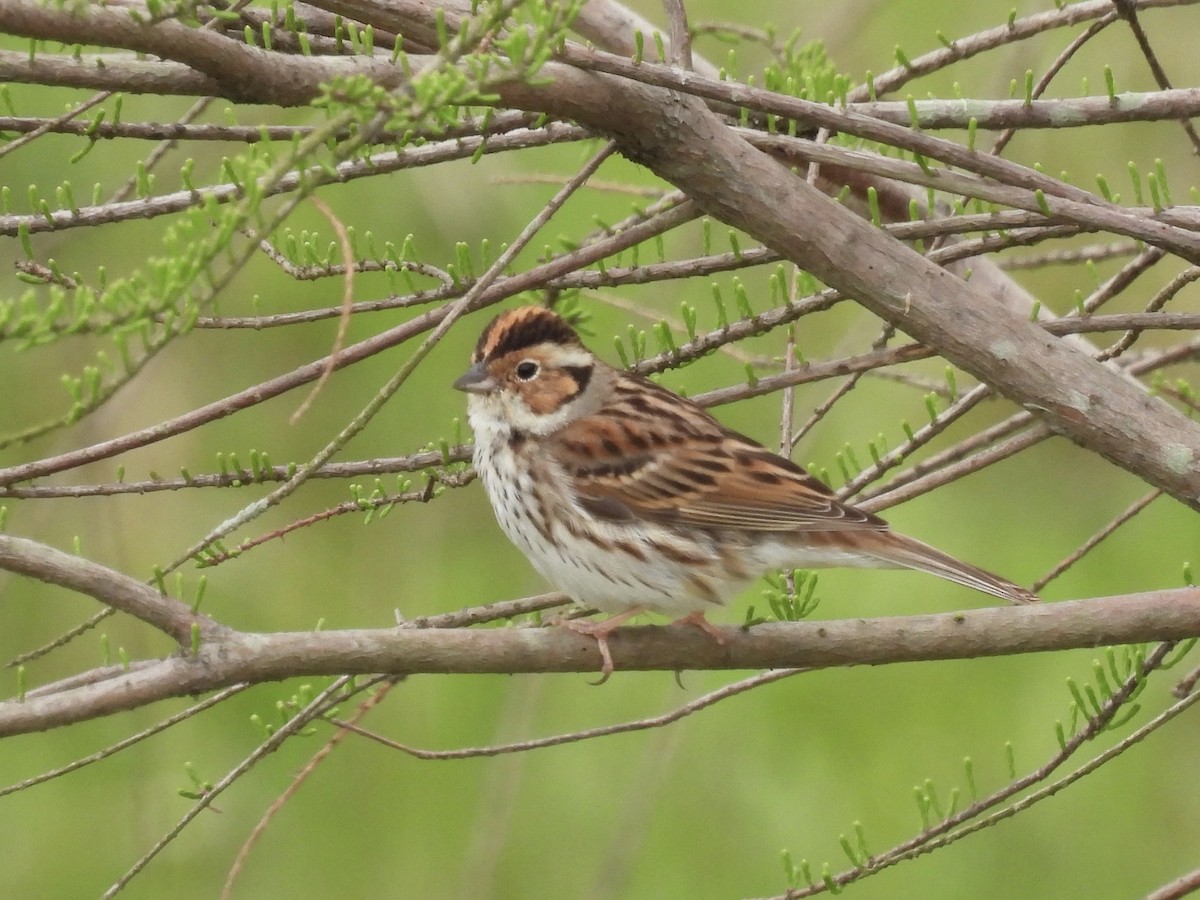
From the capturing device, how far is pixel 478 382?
4.09 metres

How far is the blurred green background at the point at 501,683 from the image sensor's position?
580 cm

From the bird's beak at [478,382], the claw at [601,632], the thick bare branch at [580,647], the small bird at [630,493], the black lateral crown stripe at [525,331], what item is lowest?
the thick bare branch at [580,647]

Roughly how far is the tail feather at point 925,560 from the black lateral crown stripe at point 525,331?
3.04ft

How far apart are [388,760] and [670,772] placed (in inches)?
44.7

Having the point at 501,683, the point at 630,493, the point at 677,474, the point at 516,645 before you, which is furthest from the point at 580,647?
the point at 501,683

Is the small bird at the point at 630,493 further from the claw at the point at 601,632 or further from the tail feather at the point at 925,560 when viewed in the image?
the claw at the point at 601,632

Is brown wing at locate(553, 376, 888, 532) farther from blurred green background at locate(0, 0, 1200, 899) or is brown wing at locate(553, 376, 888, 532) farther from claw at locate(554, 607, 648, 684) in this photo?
blurred green background at locate(0, 0, 1200, 899)

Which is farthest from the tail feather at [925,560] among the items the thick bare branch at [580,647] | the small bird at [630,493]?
the thick bare branch at [580,647]

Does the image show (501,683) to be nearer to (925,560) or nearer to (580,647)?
(925,560)

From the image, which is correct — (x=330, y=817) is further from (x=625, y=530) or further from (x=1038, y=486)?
(x=1038, y=486)

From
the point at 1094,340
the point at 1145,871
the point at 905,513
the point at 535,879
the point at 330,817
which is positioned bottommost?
the point at 1145,871

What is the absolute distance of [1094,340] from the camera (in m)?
7.15

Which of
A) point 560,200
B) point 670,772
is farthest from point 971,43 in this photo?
point 670,772

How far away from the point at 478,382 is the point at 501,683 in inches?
97.4
